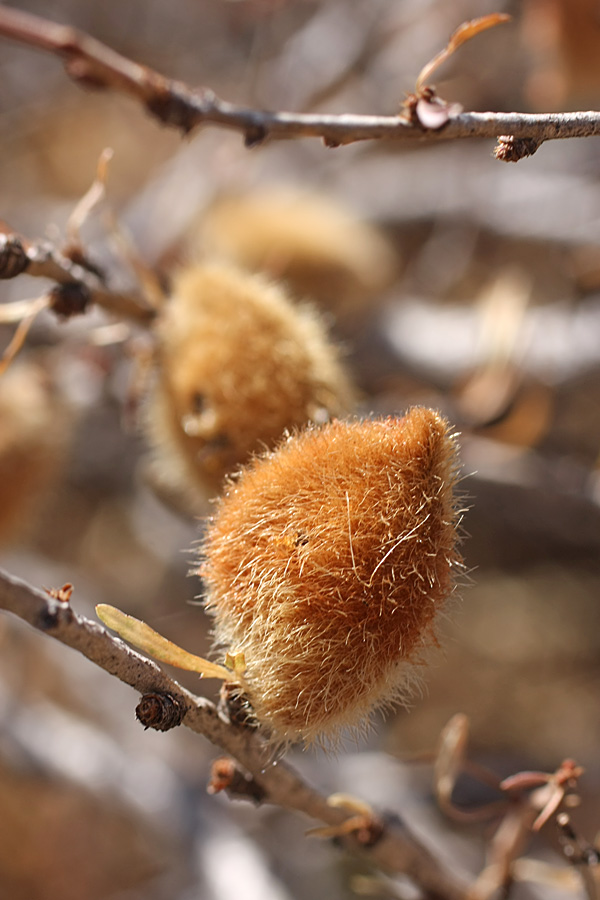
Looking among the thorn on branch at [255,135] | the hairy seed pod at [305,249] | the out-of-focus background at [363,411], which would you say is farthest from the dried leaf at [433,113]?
the hairy seed pod at [305,249]

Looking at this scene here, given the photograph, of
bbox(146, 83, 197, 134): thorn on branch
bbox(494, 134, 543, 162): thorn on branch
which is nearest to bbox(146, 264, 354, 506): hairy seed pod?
bbox(146, 83, 197, 134): thorn on branch

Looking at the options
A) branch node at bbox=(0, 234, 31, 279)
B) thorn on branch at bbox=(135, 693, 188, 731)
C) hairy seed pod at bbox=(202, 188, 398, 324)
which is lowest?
thorn on branch at bbox=(135, 693, 188, 731)

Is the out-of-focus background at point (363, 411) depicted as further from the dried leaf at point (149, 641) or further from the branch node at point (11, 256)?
the dried leaf at point (149, 641)

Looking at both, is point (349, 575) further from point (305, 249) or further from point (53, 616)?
point (305, 249)

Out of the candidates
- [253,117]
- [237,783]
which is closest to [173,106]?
[253,117]

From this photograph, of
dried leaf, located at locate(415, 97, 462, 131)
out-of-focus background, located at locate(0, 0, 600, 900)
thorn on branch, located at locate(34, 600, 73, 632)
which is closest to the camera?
thorn on branch, located at locate(34, 600, 73, 632)

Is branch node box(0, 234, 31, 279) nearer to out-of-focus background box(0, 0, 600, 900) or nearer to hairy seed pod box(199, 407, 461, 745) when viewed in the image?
out-of-focus background box(0, 0, 600, 900)
